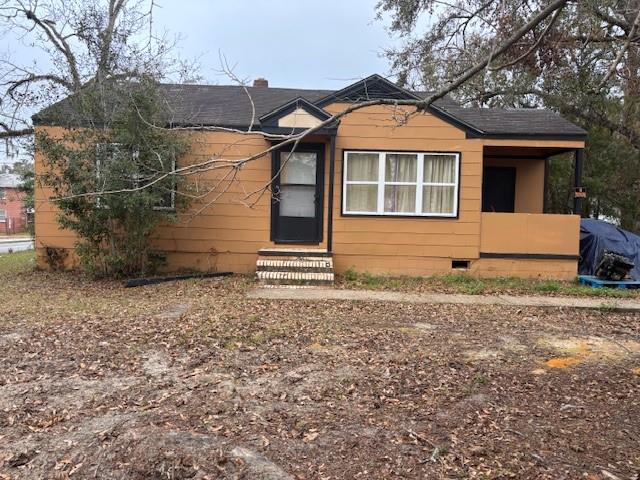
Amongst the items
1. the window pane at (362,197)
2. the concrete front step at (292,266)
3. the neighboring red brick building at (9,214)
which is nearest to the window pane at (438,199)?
the window pane at (362,197)

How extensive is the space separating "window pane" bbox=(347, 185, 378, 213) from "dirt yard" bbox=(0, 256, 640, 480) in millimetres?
4193

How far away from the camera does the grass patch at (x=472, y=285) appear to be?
952 centimetres

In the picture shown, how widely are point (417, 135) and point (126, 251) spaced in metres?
6.21

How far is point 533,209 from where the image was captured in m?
13.2

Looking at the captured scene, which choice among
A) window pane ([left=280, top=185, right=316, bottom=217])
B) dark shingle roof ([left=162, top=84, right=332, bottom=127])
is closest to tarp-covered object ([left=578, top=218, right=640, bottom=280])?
window pane ([left=280, top=185, right=316, bottom=217])

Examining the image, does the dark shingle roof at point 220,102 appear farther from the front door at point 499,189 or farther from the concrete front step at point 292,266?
the front door at point 499,189

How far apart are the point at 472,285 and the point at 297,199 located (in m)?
3.96

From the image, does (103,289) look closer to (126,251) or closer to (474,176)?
(126,251)

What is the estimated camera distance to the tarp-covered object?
11.3m

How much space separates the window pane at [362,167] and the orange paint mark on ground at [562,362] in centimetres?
639

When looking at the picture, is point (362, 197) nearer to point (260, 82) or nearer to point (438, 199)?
point (438, 199)

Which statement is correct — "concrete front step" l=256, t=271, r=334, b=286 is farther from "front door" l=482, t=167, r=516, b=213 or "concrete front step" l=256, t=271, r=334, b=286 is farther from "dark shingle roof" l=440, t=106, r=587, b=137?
"front door" l=482, t=167, r=516, b=213

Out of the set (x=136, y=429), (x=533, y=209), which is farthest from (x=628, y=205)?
(x=136, y=429)

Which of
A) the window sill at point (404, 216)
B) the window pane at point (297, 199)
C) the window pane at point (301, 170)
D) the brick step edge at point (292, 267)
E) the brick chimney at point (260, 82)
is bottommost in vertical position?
the brick step edge at point (292, 267)
